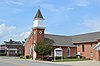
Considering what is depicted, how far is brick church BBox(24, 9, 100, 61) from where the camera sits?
178ft

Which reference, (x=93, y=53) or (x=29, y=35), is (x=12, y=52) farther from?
(x=93, y=53)

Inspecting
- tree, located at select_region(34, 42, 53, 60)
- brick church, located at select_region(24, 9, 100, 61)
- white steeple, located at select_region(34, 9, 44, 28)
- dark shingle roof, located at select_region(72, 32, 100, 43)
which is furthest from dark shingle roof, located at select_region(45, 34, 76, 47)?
tree, located at select_region(34, 42, 53, 60)

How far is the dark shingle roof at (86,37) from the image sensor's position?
55.5 metres

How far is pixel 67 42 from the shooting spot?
2387 inches

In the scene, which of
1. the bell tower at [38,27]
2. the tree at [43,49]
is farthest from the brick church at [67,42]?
the tree at [43,49]

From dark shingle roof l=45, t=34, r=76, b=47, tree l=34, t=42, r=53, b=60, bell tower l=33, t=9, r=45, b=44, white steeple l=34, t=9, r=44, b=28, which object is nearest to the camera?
tree l=34, t=42, r=53, b=60

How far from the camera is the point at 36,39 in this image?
54.0 m

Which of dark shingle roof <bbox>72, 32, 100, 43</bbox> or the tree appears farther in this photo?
dark shingle roof <bbox>72, 32, 100, 43</bbox>

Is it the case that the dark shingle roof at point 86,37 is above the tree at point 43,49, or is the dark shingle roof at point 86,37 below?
above

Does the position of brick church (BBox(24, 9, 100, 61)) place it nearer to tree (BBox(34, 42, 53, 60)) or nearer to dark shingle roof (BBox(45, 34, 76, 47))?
dark shingle roof (BBox(45, 34, 76, 47))

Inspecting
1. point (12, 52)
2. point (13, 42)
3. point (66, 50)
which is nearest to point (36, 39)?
point (66, 50)

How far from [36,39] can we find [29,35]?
6.85 m

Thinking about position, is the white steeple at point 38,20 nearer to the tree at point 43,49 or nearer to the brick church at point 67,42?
the brick church at point 67,42

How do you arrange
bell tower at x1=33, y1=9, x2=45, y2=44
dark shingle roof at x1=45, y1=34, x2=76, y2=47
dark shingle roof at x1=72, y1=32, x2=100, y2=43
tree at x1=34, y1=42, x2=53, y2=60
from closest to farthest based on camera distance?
1. tree at x1=34, y1=42, x2=53, y2=60
2. bell tower at x1=33, y1=9, x2=45, y2=44
3. dark shingle roof at x1=72, y1=32, x2=100, y2=43
4. dark shingle roof at x1=45, y1=34, x2=76, y2=47
